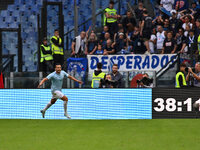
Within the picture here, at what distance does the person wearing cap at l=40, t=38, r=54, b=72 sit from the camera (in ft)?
55.8

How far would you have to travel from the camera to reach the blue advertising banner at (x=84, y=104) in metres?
13.5

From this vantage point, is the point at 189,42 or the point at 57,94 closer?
the point at 57,94

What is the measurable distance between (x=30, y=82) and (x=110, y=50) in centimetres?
346

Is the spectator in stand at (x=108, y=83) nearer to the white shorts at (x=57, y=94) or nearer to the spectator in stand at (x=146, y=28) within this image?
the white shorts at (x=57, y=94)

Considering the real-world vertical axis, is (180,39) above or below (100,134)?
above

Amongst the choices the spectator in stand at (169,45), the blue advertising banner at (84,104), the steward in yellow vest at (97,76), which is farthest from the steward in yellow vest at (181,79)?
the spectator in stand at (169,45)

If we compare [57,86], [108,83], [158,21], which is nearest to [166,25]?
[158,21]

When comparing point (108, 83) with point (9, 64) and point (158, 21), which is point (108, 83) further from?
point (9, 64)

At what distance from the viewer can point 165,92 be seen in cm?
1340

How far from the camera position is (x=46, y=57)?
17.2 metres

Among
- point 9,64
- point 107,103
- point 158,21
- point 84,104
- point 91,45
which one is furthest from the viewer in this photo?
point 9,64

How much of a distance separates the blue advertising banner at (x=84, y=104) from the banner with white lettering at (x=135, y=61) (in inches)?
114

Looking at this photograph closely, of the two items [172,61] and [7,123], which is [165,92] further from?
[7,123]

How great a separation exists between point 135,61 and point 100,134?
675cm
